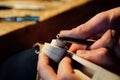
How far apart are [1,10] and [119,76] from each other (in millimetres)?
566

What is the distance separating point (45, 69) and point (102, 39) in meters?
0.11

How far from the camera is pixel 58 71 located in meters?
0.42

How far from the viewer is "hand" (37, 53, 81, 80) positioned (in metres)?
0.39

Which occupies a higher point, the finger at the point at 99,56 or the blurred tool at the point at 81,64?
the finger at the point at 99,56

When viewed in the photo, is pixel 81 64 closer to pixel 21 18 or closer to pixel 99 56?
pixel 99 56

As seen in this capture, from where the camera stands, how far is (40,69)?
445 millimetres

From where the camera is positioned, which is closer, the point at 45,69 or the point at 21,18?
the point at 45,69

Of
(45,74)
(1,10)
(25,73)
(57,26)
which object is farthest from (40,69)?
(1,10)

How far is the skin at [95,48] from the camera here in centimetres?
38

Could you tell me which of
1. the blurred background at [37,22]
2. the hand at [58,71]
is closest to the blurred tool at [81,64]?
the hand at [58,71]

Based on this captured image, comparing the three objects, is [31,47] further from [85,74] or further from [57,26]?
[85,74]

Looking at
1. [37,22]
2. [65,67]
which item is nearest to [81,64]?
[65,67]

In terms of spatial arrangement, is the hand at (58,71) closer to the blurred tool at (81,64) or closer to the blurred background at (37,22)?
the blurred tool at (81,64)

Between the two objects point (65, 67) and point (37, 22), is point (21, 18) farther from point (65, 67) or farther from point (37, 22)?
point (65, 67)
